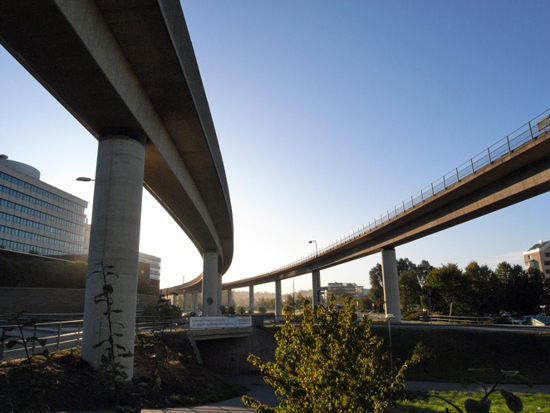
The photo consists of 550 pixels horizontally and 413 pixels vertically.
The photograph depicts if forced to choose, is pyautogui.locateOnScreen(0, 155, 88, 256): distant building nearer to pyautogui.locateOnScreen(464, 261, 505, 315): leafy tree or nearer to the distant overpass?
the distant overpass

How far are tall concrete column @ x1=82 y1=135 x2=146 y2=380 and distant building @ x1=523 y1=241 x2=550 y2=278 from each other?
121 metres

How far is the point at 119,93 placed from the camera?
532 inches

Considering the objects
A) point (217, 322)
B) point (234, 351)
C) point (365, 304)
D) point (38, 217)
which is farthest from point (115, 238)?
point (365, 304)

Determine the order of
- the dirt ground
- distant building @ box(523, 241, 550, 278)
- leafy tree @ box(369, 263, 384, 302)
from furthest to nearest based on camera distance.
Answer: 1. leafy tree @ box(369, 263, 384, 302)
2. distant building @ box(523, 241, 550, 278)
3. the dirt ground

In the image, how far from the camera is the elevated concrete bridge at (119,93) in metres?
11.0

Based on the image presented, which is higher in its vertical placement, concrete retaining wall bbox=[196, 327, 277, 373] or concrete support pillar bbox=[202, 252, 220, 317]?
concrete support pillar bbox=[202, 252, 220, 317]

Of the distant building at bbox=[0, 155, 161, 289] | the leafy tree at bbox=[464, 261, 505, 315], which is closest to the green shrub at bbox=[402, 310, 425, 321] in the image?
the leafy tree at bbox=[464, 261, 505, 315]

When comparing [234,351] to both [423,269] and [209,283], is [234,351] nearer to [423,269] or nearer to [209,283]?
[209,283]

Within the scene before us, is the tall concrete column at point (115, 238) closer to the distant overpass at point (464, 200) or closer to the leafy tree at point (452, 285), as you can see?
the distant overpass at point (464, 200)

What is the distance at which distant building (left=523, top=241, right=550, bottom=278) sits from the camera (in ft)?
364

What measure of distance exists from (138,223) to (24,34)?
768 cm

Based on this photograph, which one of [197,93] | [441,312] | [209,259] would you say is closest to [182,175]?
[197,93]

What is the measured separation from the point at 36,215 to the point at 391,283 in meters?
69.5

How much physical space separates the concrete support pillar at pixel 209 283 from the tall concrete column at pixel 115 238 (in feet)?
83.9
